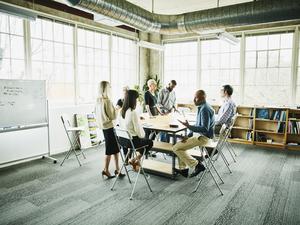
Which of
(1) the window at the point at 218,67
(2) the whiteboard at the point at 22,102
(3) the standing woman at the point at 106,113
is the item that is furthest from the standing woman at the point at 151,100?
(1) the window at the point at 218,67

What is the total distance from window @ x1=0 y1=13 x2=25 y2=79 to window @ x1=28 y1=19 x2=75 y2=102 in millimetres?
231

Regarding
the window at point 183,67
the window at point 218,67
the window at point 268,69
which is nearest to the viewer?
the window at point 268,69

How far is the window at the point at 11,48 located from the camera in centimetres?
485

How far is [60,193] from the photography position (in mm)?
3607

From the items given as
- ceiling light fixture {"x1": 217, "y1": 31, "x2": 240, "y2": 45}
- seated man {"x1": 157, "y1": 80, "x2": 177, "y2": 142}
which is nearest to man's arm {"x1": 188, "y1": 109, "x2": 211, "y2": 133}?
seated man {"x1": 157, "y1": 80, "x2": 177, "y2": 142}

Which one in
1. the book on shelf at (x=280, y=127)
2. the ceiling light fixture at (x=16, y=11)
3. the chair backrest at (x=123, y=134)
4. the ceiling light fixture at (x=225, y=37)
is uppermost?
the ceiling light fixture at (x=16, y=11)

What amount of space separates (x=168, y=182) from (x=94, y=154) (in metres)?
2.24

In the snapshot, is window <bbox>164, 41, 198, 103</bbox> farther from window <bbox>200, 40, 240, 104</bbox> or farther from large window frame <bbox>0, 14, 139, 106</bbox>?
large window frame <bbox>0, 14, 139, 106</bbox>

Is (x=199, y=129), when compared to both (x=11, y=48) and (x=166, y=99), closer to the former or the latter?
(x=166, y=99)

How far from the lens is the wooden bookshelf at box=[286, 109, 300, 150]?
6094mm

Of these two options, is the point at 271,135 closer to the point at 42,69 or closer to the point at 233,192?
the point at 233,192

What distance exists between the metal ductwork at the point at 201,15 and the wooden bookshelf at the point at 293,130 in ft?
9.24

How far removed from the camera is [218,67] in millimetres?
7559

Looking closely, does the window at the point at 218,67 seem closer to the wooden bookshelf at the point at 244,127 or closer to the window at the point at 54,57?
the wooden bookshelf at the point at 244,127
